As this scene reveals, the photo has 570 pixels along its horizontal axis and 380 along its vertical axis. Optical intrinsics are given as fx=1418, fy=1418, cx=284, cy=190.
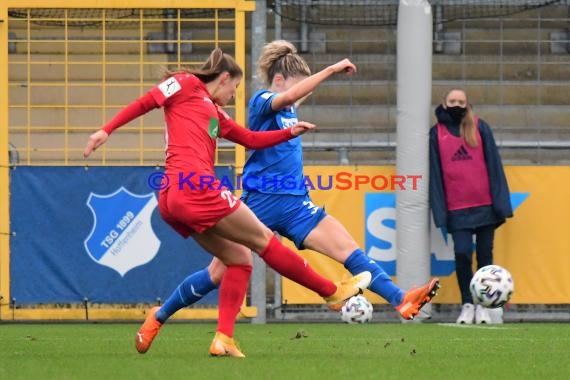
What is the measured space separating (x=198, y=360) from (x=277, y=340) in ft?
7.33

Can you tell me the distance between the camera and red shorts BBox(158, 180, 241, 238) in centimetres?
726

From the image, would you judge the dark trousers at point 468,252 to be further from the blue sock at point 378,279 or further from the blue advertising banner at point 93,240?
the blue sock at point 378,279

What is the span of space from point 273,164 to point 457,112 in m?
3.89

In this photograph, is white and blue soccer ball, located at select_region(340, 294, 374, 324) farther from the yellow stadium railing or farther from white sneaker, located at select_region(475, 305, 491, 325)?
Result: the yellow stadium railing

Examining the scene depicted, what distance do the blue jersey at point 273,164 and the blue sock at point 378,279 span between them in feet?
1.77

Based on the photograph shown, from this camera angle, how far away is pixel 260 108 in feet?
28.0

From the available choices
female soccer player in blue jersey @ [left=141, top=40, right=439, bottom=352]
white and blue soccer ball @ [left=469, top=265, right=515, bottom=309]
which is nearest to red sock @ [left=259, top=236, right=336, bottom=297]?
female soccer player in blue jersey @ [left=141, top=40, right=439, bottom=352]

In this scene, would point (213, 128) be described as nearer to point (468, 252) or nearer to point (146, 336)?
point (146, 336)

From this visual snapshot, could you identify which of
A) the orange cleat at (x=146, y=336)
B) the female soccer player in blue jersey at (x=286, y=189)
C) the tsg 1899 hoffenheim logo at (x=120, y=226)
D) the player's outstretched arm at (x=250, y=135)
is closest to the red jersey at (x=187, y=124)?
the player's outstretched arm at (x=250, y=135)

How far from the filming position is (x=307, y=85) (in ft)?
25.7

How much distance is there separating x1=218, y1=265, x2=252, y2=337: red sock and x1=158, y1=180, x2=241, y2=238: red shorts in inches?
17.5

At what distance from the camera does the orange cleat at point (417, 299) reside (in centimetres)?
795

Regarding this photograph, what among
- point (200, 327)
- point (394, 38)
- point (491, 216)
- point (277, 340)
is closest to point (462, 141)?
point (491, 216)

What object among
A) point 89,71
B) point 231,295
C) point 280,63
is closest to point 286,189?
point 280,63
